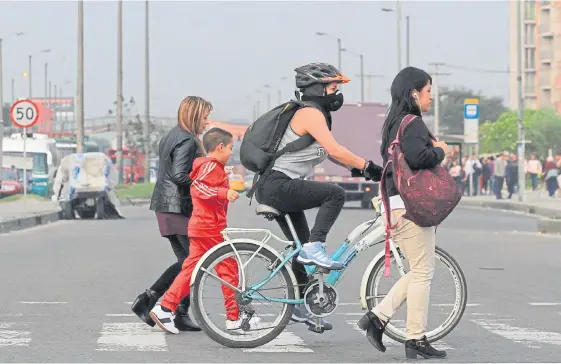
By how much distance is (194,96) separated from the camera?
34.3 ft

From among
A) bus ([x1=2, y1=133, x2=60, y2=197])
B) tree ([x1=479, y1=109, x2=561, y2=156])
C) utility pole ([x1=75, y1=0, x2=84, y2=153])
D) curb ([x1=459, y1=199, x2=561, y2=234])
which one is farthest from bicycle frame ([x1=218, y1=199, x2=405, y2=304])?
tree ([x1=479, y1=109, x2=561, y2=156])

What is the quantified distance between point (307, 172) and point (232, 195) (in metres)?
0.54

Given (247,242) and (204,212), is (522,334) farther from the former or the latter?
(204,212)

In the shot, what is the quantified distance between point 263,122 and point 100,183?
24487mm

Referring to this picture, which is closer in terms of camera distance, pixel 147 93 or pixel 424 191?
pixel 424 191

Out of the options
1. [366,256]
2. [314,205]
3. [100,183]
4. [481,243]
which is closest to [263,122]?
[314,205]

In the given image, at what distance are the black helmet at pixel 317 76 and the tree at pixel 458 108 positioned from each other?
526 ft

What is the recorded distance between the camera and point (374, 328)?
8.88 meters

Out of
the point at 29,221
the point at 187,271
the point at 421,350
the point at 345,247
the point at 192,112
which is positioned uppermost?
the point at 192,112

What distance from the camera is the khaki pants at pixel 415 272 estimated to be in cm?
879

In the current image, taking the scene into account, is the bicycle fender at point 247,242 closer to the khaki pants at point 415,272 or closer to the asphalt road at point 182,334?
the asphalt road at point 182,334

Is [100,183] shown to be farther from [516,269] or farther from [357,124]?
[516,269]

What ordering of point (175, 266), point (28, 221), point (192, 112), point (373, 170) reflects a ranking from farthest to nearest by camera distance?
1. point (28, 221)
2. point (175, 266)
3. point (192, 112)
4. point (373, 170)

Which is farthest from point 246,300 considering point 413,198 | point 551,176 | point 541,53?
point 541,53
